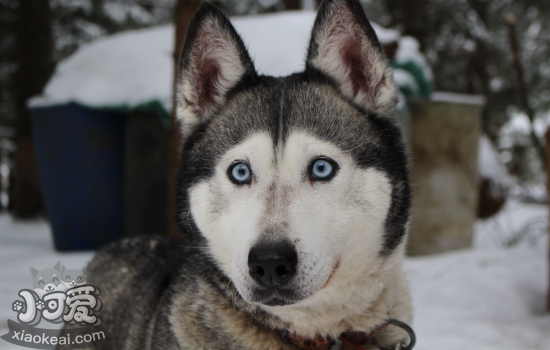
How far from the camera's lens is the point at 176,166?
8.98 ft

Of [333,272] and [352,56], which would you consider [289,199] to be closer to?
[333,272]

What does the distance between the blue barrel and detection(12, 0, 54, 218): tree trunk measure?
3063 millimetres

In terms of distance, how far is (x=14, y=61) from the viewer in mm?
9797

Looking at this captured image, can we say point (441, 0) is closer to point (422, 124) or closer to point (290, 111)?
point (422, 124)

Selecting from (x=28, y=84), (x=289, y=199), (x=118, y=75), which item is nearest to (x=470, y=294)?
(x=289, y=199)

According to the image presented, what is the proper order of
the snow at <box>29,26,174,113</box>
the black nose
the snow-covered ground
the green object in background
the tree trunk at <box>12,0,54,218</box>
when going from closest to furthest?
the black nose < the snow-covered ground < the snow at <box>29,26,174,113</box> < the green object in background < the tree trunk at <box>12,0,54,218</box>

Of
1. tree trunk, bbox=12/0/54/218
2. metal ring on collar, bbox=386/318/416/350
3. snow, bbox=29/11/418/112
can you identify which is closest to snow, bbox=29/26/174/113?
snow, bbox=29/11/418/112

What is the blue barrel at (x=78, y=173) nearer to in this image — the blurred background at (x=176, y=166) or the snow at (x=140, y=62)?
the blurred background at (x=176, y=166)

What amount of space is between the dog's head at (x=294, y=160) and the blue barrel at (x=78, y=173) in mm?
3759

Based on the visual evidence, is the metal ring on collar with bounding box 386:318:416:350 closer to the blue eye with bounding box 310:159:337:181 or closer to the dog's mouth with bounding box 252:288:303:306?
the dog's mouth with bounding box 252:288:303:306

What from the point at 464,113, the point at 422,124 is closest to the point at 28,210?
the point at 422,124

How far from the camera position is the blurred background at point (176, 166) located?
4156 millimetres

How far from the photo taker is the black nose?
1553mm

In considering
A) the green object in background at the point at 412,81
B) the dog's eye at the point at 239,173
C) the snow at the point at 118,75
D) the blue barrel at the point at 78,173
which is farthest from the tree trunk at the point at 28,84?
the dog's eye at the point at 239,173
